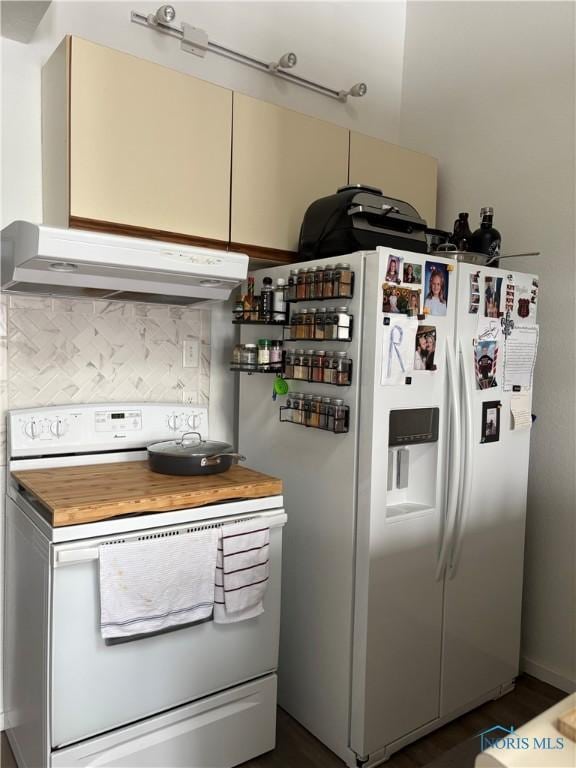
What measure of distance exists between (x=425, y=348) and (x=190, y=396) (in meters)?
1.01

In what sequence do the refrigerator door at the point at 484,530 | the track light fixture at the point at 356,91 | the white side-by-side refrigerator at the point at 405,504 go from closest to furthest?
the white side-by-side refrigerator at the point at 405,504, the refrigerator door at the point at 484,530, the track light fixture at the point at 356,91

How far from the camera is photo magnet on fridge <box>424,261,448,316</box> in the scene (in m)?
2.07

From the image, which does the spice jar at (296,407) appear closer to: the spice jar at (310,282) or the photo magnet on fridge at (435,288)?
the spice jar at (310,282)

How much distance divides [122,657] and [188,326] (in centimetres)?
128

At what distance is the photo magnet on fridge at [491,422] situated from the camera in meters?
2.30

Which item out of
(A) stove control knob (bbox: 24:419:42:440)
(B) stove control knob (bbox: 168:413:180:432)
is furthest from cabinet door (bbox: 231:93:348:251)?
(A) stove control knob (bbox: 24:419:42:440)

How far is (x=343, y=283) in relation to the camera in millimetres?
1961

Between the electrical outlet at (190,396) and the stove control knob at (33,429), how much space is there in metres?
0.60

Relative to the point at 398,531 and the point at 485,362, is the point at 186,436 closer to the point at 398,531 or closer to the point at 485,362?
the point at 398,531

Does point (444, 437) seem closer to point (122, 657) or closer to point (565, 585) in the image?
point (565, 585)

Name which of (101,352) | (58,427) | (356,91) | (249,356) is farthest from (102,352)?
(356,91)

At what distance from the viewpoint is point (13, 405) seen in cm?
214

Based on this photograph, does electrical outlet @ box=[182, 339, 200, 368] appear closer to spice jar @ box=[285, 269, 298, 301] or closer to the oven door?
spice jar @ box=[285, 269, 298, 301]

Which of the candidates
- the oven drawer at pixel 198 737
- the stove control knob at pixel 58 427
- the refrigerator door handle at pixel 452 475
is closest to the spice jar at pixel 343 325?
the refrigerator door handle at pixel 452 475
